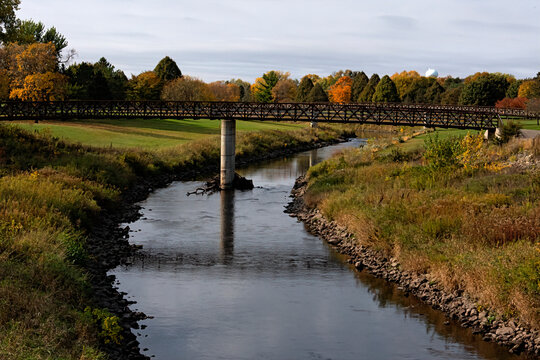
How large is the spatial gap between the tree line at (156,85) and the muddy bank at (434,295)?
5505 cm

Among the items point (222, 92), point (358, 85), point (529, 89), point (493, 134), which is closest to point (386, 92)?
point (358, 85)

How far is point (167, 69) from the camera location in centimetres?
13138

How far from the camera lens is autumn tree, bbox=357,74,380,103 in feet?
489

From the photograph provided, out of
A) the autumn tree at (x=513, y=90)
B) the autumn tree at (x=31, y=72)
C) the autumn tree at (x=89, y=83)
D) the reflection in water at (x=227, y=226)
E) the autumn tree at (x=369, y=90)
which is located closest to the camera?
the reflection in water at (x=227, y=226)

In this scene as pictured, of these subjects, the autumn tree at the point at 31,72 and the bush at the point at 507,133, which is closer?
the bush at the point at 507,133

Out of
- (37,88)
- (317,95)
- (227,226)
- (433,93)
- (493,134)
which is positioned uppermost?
(433,93)

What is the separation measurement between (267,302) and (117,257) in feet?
30.3

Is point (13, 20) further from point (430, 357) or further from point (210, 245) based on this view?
point (430, 357)

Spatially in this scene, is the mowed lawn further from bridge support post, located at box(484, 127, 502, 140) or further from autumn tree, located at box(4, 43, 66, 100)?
bridge support post, located at box(484, 127, 502, 140)

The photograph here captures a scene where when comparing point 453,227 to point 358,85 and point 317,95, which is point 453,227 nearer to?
point 317,95

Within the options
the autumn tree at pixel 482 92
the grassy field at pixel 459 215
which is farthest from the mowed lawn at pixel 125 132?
the autumn tree at pixel 482 92

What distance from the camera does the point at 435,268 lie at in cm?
2475

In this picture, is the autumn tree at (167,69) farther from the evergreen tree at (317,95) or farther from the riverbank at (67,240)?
the riverbank at (67,240)

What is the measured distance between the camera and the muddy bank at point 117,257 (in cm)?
1955
